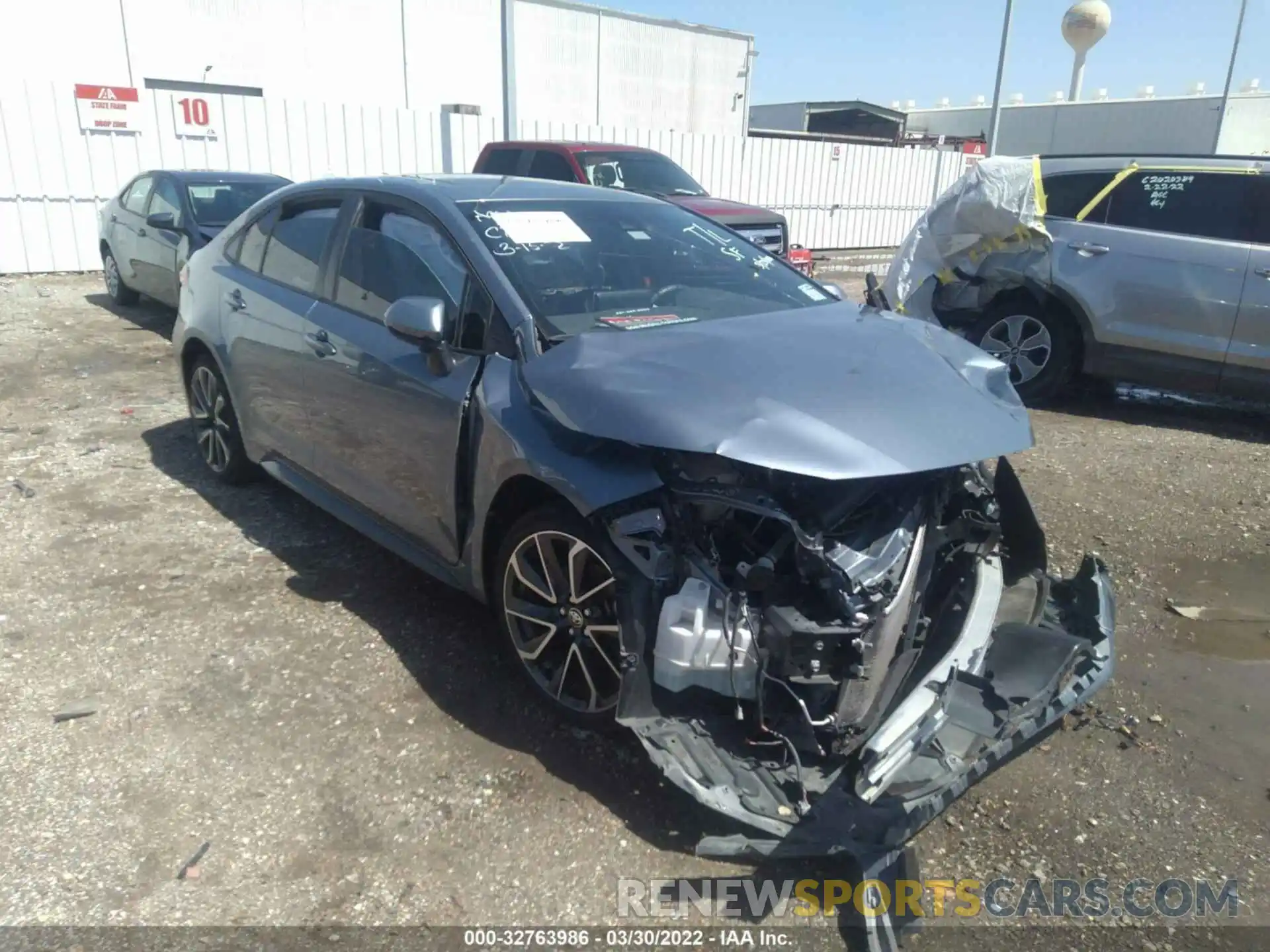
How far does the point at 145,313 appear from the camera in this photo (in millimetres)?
10781

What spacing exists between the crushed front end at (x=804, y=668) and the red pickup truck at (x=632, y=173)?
25.4 feet

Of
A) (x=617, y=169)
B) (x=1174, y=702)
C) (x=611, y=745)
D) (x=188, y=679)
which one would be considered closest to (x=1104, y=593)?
(x=1174, y=702)

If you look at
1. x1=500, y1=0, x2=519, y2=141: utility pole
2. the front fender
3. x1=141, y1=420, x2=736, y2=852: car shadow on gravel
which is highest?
x1=500, y1=0, x2=519, y2=141: utility pole

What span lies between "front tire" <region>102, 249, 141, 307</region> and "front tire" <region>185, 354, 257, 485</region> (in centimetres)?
627

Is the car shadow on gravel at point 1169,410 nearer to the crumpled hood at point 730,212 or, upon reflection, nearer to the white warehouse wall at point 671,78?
the crumpled hood at point 730,212

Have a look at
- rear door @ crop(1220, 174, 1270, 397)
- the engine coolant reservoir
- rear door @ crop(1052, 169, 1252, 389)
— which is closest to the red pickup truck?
rear door @ crop(1052, 169, 1252, 389)

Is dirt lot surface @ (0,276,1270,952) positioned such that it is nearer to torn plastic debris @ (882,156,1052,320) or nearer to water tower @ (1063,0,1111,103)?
torn plastic debris @ (882,156,1052,320)

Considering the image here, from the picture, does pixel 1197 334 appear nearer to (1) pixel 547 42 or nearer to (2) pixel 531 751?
(2) pixel 531 751

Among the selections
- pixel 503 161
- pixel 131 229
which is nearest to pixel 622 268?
pixel 131 229

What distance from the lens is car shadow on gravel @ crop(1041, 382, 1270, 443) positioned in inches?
273

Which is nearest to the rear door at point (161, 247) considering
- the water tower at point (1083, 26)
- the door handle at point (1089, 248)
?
the door handle at point (1089, 248)

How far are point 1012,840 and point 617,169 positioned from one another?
31.7 ft

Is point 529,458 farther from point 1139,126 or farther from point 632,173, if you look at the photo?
point 1139,126

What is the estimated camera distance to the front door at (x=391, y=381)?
3428mm
